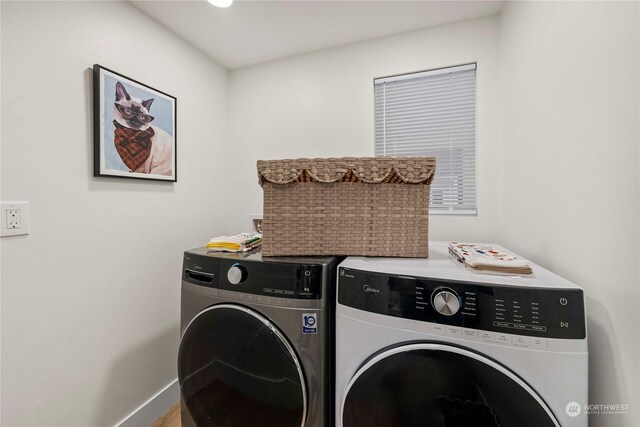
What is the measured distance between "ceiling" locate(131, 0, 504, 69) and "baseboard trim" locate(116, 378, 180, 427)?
2.31 m

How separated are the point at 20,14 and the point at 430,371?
77.7 inches

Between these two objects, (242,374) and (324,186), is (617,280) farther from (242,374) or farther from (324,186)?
(242,374)

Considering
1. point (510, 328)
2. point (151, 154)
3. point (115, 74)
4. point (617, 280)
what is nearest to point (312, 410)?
point (510, 328)

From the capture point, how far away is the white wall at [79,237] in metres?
1.04

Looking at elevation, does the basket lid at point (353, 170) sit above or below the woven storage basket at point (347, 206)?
above

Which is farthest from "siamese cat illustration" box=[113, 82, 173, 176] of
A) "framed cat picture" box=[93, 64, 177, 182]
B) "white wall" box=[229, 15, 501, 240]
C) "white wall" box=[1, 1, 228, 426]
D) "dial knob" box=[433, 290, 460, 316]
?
"dial knob" box=[433, 290, 460, 316]

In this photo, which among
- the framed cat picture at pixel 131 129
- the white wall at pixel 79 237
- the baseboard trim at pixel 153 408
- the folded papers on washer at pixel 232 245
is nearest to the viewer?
the white wall at pixel 79 237

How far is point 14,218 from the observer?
3.35 ft

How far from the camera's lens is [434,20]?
63.4 inches

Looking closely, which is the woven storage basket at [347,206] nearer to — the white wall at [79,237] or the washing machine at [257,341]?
the washing machine at [257,341]

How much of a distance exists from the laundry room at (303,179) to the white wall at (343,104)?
13mm

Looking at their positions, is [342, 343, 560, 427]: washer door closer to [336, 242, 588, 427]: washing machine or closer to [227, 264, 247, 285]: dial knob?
[336, 242, 588, 427]: washing machine

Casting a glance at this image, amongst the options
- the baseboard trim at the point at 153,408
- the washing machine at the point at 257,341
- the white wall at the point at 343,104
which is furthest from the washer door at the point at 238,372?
the white wall at the point at 343,104

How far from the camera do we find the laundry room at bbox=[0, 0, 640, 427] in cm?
68
